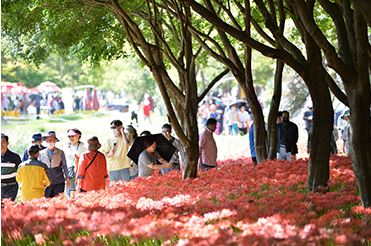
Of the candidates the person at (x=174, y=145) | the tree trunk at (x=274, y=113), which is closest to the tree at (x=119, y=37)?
the person at (x=174, y=145)

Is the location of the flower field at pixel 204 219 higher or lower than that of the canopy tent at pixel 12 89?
lower

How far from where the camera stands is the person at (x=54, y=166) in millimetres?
14172

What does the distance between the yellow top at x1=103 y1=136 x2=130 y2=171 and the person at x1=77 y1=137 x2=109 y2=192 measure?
239 centimetres

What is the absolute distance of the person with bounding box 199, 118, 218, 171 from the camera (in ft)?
54.4

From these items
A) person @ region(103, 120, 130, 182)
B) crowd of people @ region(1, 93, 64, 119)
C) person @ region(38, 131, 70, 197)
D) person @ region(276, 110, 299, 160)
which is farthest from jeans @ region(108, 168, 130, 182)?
crowd of people @ region(1, 93, 64, 119)

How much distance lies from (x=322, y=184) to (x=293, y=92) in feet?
101

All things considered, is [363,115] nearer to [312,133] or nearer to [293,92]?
[312,133]

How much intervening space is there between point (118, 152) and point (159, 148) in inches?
55.5

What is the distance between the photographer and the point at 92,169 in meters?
13.1

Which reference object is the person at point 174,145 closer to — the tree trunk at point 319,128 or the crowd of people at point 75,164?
the crowd of people at point 75,164

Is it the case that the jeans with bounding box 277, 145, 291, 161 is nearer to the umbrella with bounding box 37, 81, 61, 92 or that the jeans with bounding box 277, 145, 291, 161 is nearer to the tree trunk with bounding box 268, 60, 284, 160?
the tree trunk with bounding box 268, 60, 284, 160

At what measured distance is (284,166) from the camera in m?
13.6

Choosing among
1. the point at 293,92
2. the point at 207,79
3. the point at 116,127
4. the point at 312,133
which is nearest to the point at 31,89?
the point at 207,79

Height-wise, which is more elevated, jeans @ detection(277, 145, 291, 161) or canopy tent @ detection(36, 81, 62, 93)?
canopy tent @ detection(36, 81, 62, 93)
